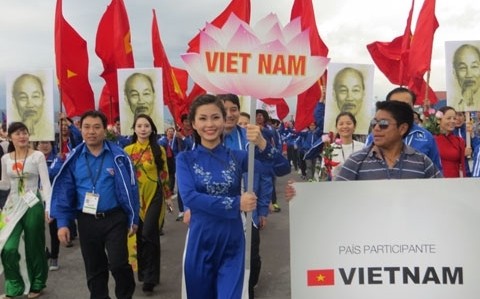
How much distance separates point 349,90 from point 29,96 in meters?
4.07

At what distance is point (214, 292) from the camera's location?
11.1ft

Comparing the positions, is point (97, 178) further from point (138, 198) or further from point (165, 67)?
point (165, 67)

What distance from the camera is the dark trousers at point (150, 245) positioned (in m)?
5.55

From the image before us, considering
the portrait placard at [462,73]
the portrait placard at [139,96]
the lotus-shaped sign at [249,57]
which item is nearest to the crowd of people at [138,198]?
the lotus-shaped sign at [249,57]

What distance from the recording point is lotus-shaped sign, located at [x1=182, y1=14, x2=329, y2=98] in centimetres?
293

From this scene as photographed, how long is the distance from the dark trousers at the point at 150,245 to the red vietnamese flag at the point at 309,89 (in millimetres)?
3062

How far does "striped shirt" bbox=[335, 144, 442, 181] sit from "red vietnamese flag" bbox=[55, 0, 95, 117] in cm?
521

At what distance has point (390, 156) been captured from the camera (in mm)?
3262

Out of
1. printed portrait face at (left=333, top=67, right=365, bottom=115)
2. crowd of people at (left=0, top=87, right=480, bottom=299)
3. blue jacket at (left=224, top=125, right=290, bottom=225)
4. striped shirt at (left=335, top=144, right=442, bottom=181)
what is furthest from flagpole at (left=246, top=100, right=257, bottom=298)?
printed portrait face at (left=333, top=67, right=365, bottom=115)

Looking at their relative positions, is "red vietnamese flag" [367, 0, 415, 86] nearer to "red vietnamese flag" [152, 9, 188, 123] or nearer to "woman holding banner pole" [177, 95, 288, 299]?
"red vietnamese flag" [152, 9, 188, 123]

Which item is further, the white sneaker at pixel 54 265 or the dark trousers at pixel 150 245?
the white sneaker at pixel 54 265

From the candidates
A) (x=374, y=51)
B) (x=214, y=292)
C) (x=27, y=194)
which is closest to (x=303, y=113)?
(x=374, y=51)

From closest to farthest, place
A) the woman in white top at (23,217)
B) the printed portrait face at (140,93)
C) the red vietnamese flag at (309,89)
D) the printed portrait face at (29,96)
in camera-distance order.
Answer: the woman in white top at (23,217) < the printed portrait face at (29,96) < the printed portrait face at (140,93) < the red vietnamese flag at (309,89)

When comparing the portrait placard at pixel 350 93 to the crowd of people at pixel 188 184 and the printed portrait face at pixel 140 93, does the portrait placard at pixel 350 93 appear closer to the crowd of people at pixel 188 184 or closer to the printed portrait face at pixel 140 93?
the crowd of people at pixel 188 184
